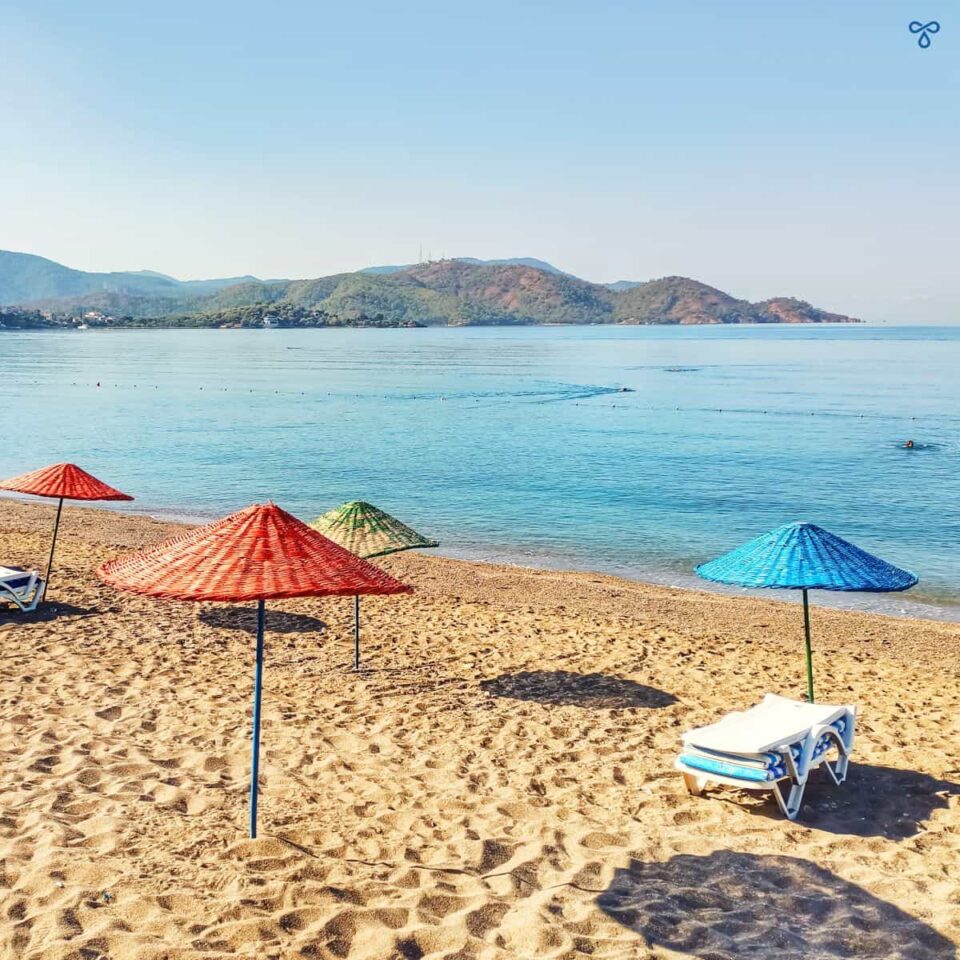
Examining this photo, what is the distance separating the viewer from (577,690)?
1049cm

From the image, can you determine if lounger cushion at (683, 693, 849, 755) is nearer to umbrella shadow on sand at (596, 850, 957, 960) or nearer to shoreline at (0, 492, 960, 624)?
umbrella shadow on sand at (596, 850, 957, 960)

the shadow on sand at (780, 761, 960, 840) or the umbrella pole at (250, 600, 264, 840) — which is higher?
the umbrella pole at (250, 600, 264, 840)

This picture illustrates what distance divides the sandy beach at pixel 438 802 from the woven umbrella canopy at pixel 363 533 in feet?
4.64

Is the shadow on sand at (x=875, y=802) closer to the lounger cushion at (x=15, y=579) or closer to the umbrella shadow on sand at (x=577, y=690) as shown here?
the umbrella shadow on sand at (x=577, y=690)

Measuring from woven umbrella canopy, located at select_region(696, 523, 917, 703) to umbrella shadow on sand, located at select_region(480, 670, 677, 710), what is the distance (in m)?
1.89

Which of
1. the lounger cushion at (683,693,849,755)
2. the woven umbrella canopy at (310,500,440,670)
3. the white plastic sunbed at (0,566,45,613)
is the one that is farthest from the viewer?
the white plastic sunbed at (0,566,45,613)

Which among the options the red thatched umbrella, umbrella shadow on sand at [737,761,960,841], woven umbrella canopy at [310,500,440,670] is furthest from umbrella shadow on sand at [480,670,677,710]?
the red thatched umbrella

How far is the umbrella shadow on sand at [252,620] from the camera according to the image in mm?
12555

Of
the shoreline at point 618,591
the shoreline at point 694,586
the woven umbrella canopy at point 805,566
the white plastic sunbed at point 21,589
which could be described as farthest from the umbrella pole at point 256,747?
the shoreline at point 694,586

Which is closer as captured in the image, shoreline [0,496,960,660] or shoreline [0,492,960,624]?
shoreline [0,496,960,660]

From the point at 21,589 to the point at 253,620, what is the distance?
3.13 m

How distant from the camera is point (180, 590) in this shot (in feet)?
18.5

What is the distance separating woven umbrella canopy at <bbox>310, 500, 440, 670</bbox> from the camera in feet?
36.2

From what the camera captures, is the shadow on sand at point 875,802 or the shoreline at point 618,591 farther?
the shoreline at point 618,591
